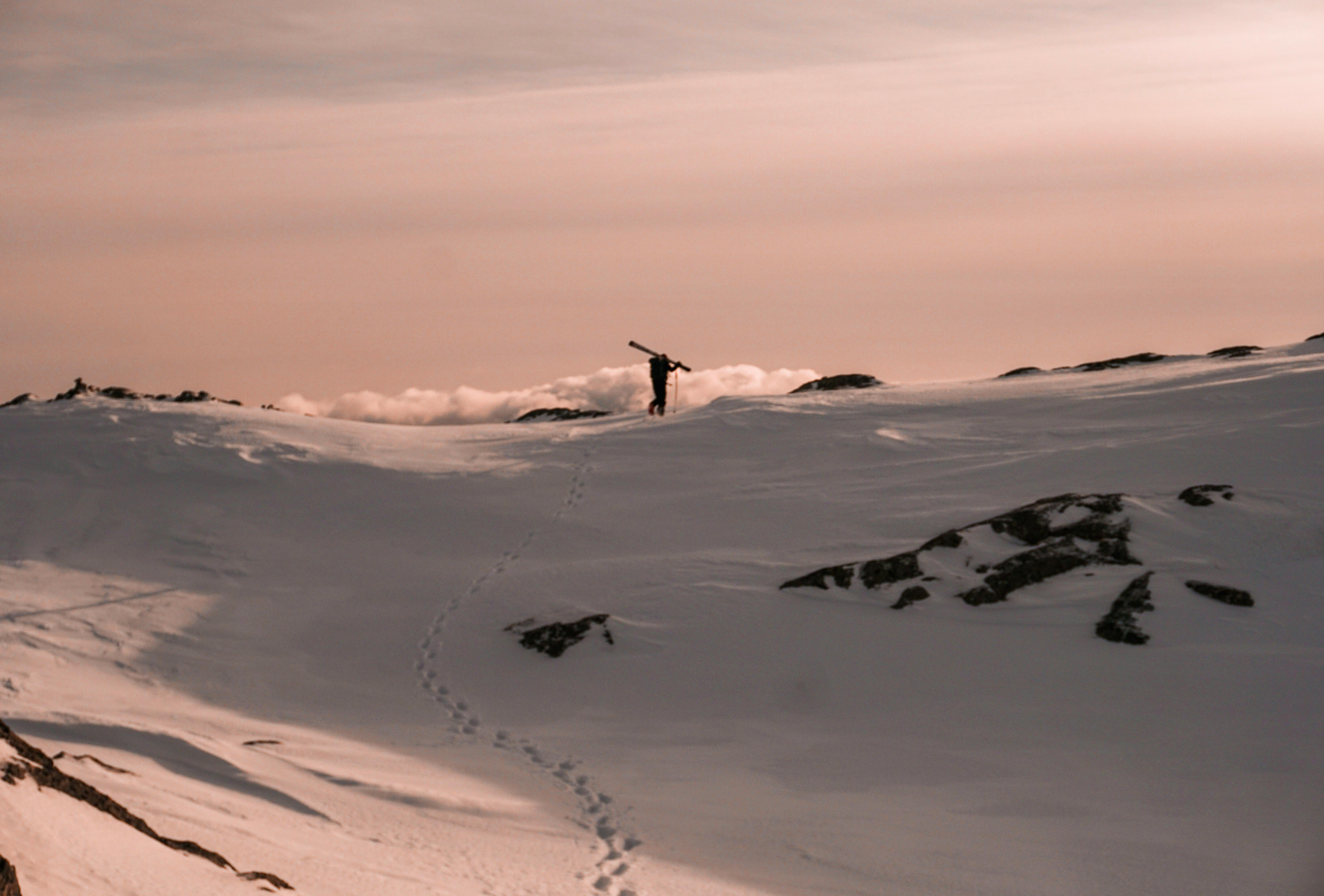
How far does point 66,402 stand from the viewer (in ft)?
95.6

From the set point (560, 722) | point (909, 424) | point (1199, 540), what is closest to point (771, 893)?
point (560, 722)

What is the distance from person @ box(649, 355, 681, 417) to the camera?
31.0 m

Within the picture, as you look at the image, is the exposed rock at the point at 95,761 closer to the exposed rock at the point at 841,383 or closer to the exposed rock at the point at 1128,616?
the exposed rock at the point at 1128,616

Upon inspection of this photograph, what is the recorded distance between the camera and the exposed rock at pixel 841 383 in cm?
3497

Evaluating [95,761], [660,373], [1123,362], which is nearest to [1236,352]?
[1123,362]

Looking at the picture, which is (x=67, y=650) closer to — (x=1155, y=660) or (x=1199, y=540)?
(x=1155, y=660)

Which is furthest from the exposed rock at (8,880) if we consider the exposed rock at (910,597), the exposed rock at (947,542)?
the exposed rock at (947,542)

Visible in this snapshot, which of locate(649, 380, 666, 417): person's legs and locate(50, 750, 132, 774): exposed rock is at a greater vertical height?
locate(649, 380, 666, 417): person's legs

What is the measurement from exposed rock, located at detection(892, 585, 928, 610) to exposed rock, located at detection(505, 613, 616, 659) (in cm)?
416

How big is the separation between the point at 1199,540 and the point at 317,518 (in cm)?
1600

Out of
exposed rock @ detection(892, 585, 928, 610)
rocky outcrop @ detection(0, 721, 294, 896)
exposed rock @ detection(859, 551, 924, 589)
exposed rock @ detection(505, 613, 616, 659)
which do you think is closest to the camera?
rocky outcrop @ detection(0, 721, 294, 896)

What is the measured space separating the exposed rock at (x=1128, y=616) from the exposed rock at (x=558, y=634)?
22.3 ft

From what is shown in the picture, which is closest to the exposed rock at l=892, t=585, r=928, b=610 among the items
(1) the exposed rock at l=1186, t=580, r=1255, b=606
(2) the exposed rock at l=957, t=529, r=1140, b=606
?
(2) the exposed rock at l=957, t=529, r=1140, b=606

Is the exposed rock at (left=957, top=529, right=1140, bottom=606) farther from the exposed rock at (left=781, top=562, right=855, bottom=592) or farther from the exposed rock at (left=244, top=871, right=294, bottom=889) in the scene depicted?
the exposed rock at (left=244, top=871, right=294, bottom=889)
